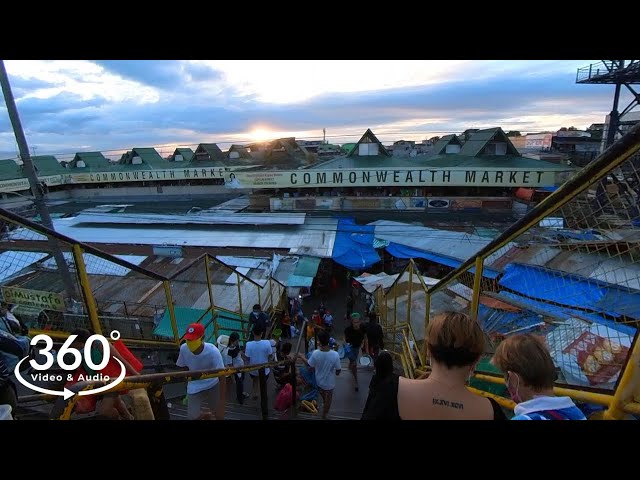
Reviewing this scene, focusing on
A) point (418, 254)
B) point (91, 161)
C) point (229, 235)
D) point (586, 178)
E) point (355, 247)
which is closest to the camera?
point (586, 178)

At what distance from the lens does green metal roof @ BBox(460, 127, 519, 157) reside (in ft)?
68.5

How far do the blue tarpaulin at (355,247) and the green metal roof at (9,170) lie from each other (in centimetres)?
2619

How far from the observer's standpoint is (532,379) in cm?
140

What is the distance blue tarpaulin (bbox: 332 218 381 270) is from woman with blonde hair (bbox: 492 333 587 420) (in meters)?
11.3

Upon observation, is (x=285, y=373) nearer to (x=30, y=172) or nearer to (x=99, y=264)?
(x=99, y=264)

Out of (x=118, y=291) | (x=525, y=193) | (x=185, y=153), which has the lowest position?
(x=118, y=291)

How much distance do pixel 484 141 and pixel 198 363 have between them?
22.5 m

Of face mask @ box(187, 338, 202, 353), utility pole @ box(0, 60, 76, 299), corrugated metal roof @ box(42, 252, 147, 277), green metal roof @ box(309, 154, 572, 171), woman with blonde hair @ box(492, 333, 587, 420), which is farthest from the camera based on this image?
green metal roof @ box(309, 154, 572, 171)

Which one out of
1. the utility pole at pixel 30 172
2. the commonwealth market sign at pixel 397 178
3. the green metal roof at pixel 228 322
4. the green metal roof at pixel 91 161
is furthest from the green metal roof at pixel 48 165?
the green metal roof at pixel 228 322

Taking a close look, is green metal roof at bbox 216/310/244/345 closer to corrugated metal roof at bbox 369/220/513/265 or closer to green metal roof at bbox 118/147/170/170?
corrugated metal roof at bbox 369/220/513/265

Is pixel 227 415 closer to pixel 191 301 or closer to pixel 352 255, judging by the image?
pixel 191 301

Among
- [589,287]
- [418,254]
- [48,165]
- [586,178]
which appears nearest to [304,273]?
[418,254]

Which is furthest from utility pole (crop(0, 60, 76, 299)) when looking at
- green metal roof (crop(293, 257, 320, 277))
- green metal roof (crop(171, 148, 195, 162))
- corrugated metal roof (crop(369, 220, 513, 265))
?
green metal roof (crop(171, 148, 195, 162))
